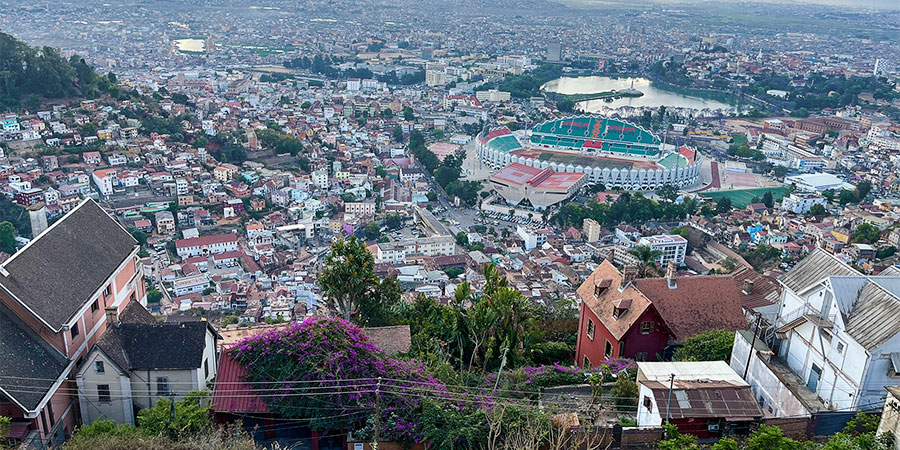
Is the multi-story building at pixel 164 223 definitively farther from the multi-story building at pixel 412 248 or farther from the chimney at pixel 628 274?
the chimney at pixel 628 274

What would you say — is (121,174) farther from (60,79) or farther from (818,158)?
(818,158)

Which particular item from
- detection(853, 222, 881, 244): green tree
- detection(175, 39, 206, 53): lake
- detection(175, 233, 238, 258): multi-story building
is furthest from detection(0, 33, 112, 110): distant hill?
detection(175, 39, 206, 53): lake

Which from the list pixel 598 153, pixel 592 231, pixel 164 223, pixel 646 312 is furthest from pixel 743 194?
pixel 646 312

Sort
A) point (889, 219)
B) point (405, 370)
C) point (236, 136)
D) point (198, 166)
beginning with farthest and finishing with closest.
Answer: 1. point (236, 136)
2. point (198, 166)
3. point (889, 219)
4. point (405, 370)

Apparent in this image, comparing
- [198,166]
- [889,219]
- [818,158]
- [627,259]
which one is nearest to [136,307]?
[627,259]

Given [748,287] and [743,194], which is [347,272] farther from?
[743,194]
